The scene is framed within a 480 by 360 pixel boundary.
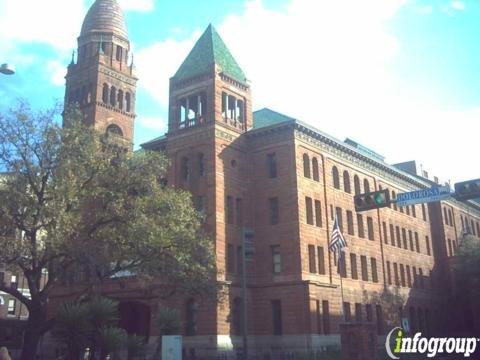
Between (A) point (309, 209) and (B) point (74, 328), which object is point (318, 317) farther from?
(B) point (74, 328)

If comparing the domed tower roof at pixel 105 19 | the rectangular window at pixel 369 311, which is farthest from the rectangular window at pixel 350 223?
the domed tower roof at pixel 105 19

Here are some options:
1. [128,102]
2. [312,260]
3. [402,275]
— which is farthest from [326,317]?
[128,102]

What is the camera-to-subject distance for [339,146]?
4956 cm

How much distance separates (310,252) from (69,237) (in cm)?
2161

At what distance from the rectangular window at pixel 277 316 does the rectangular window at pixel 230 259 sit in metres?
4.22

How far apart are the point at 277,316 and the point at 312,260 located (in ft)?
17.2

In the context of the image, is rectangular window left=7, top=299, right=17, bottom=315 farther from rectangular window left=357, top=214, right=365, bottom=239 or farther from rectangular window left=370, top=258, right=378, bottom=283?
rectangular window left=370, top=258, right=378, bottom=283

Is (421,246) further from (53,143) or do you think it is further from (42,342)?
(53,143)

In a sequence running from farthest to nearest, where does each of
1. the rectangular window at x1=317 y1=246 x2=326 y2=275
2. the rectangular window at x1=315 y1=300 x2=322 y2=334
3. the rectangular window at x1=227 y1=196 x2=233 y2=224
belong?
the rectangular window at x1=317 y1=246 x2=326 y2=275 → the rectangular window at x1=227 y1=196 x2=233 y2=224 → the rectangular window at x1=315 y1=300 x2=322 y2=334

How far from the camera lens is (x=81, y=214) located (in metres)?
29.5

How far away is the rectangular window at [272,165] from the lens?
148ft

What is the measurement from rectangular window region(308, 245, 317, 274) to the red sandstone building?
6.5 inches

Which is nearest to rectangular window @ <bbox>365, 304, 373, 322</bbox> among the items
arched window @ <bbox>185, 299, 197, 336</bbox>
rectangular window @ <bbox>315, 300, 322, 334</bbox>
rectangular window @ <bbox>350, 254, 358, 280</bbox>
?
rectangular window @ <bbox>350, 254, 358, 280</bbox>

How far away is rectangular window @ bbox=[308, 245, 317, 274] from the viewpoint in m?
42.2
